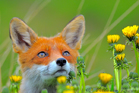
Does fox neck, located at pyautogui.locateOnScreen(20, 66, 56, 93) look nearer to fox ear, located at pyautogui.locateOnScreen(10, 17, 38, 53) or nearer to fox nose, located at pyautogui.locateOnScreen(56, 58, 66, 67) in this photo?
fox nose, located at pyautogui.locateOnScreen(56, 58, 66, 67)

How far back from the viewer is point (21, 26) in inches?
179

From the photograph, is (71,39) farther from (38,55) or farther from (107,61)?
(107,61)

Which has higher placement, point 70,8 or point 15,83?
point 70,8

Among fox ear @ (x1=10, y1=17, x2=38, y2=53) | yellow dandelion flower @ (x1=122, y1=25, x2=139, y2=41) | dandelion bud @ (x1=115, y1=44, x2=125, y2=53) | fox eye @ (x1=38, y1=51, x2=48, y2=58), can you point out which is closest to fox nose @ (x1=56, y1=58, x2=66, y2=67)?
fox eye @ (x1=38, y1=51, x2=48, y2=58)

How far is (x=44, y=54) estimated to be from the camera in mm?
4148

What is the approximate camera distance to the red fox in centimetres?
379

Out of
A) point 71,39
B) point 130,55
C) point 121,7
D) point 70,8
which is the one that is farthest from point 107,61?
point 71,39

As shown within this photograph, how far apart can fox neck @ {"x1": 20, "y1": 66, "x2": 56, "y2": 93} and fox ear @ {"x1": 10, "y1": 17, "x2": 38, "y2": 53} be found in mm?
503

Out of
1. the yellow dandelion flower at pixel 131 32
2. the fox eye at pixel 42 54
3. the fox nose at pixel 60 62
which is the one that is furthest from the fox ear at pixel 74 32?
the yellow dandelion flower at pixel 131 32

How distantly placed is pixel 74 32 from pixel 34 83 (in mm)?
1214

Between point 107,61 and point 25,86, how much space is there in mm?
7629

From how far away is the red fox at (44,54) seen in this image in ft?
12.4

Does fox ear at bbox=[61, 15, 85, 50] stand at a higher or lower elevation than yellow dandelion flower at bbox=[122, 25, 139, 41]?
higher

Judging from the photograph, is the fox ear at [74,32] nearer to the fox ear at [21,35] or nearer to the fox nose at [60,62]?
the fox ear at [21,35]
